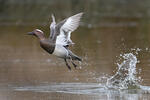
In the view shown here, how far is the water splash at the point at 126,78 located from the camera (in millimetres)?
10133

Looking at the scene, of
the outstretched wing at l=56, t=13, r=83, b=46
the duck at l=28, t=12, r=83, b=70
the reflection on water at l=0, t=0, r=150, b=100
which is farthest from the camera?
the outstretched wing at l=56, t=13, r=83, b=46

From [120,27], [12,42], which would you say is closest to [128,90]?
[12,42]

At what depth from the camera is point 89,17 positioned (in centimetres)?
2720

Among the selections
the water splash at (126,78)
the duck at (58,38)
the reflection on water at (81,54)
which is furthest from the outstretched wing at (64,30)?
the water splash at (126,78)

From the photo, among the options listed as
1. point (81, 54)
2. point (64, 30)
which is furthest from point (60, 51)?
point (81, 54)

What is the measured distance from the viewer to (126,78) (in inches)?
410

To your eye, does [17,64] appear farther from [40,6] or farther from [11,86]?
[40,6]

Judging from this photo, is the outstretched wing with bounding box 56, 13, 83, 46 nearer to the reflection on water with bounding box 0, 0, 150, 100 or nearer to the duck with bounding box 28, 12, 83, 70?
the duck with bounding box 28, 12, 83, 70

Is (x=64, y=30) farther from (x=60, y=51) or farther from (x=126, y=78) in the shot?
(x=126, y=78)

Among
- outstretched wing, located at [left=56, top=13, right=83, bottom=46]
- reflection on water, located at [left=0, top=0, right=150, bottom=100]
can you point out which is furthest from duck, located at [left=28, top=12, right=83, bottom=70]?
reflection on water, located at [left=0, top=0, right=150, bottom=100]

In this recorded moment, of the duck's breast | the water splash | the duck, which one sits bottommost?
the water splash

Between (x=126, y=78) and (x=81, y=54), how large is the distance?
4.85 m

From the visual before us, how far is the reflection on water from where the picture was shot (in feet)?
32.4

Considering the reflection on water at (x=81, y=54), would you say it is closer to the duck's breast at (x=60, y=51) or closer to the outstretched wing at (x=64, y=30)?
the duck's breast at (x=60, y=51)
